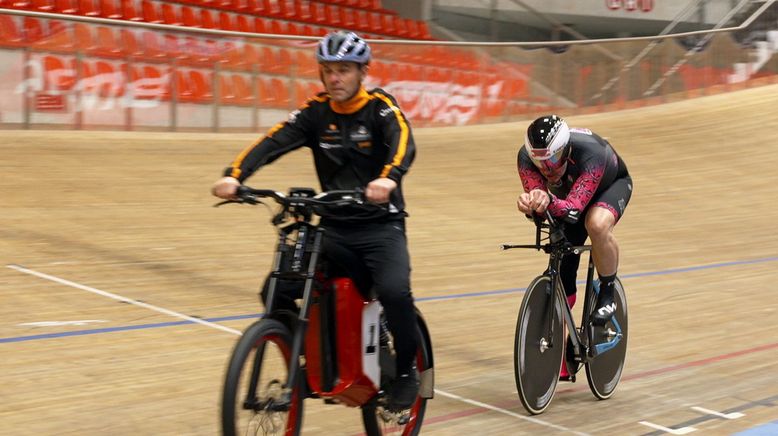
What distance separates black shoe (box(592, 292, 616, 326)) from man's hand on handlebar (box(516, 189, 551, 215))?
0.73 m

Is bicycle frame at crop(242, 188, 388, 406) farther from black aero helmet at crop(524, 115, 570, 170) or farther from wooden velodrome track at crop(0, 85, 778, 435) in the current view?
black aero helmet at crop(524, 115, 570, 170)

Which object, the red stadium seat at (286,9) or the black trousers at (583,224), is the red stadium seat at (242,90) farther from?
the black trousers at (583,224)

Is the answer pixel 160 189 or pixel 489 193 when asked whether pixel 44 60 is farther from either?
pixel 489 193

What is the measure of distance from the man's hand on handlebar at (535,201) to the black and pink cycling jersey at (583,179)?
69 millimetres

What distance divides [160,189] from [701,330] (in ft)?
14.7

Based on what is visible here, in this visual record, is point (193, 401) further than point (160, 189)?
No

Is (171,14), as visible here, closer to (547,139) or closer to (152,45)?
(152,45)

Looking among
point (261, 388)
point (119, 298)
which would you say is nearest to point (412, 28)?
point (119, 298)

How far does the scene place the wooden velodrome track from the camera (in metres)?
4.50

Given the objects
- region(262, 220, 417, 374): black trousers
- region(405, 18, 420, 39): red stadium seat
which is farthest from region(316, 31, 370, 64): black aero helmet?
region(405, 18, 420, 39): red stadium seat

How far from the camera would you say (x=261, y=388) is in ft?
10.5

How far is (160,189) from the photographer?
28.2 ft

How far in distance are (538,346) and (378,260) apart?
140 cm

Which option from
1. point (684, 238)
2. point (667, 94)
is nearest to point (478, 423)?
point (684, 238)
